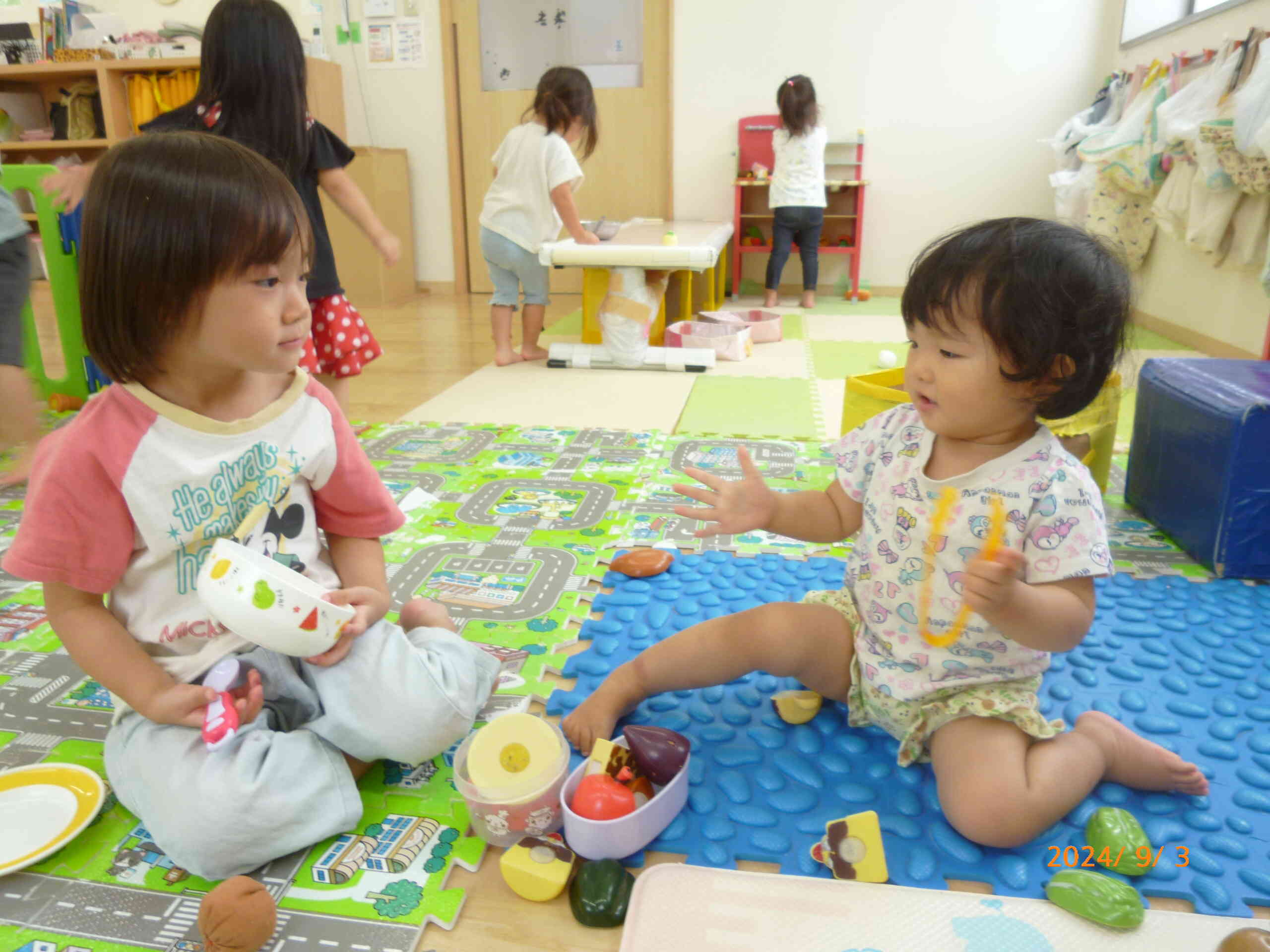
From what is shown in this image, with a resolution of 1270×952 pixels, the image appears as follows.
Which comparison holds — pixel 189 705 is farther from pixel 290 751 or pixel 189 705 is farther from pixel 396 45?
pixel 396 45

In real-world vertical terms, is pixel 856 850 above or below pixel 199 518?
below

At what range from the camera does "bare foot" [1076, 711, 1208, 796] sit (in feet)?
2.74

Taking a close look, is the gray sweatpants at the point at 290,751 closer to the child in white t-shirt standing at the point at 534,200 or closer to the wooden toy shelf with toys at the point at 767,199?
the child in white t-shirt standing at the point at 534,200

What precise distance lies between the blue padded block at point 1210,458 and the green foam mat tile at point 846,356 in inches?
43.0

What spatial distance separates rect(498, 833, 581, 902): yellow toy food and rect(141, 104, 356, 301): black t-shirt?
3.80 ft

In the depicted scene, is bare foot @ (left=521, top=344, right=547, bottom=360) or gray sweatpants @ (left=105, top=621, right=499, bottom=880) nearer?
gray sweatpants @ (left=105, top=621, right=499, bottom=880)

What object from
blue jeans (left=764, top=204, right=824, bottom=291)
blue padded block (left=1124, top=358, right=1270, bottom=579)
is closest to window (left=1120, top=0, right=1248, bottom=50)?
blue jeans (left=764, top=204, right=824, bottom=291)

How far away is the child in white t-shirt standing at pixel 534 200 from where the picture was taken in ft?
8.73

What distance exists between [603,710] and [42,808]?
527 millimetres

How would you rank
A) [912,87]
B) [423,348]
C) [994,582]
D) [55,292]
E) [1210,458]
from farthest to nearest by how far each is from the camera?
[912,87], [423,348], [55,292], [1210,458], [994,582]

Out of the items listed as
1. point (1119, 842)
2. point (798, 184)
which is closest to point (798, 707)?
point (1119, 842)

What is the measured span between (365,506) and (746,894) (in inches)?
20.8

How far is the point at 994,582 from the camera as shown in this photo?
26.4 inches
